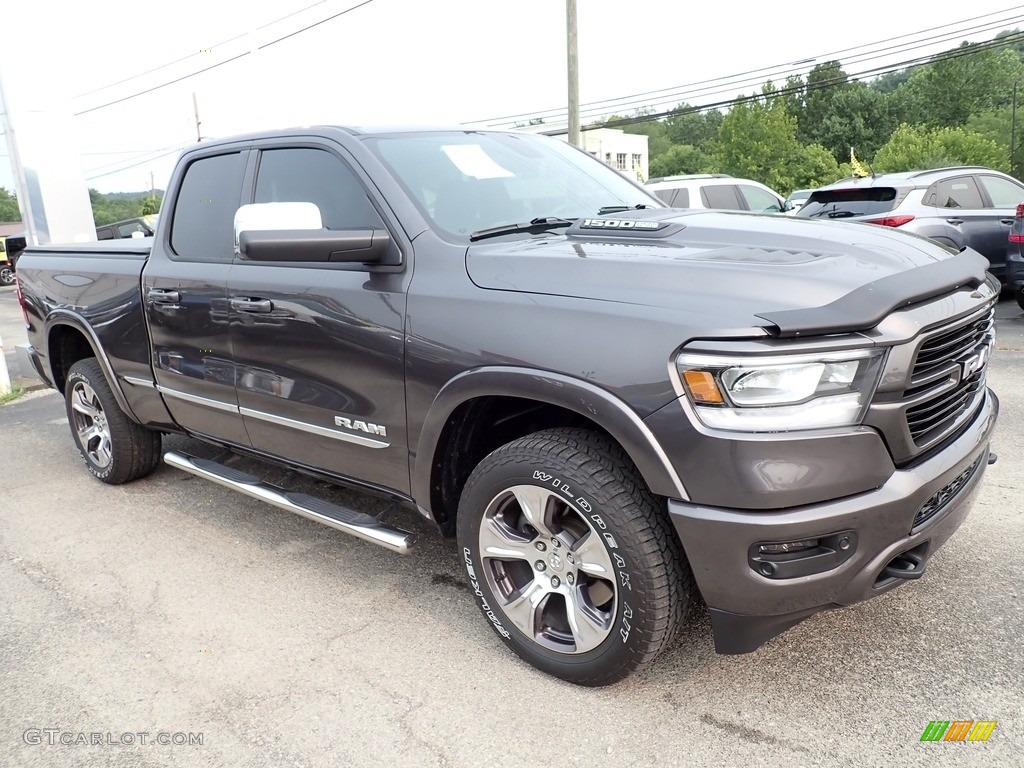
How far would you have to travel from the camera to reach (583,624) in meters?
2.59

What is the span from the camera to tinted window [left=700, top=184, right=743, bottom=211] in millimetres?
10906

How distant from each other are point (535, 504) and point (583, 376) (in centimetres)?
49

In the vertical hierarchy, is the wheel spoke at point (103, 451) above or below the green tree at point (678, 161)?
above

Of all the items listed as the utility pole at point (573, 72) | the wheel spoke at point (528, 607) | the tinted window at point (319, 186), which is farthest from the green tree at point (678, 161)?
the wheel spoke at point (528, 607)

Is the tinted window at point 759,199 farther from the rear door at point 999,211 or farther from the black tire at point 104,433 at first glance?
the black tire at point 104,433

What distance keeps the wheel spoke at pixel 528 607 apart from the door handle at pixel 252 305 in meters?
1.59

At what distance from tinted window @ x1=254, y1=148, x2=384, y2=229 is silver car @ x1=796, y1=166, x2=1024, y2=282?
7579mm

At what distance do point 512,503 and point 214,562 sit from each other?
1799 millimetres

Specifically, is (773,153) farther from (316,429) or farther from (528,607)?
(528,607)

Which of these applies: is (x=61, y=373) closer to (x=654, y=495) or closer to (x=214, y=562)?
(x=214, y=562)

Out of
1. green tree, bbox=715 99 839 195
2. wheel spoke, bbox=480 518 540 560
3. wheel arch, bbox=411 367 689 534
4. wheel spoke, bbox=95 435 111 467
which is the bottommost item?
green tree, bbox=715 99 839 195

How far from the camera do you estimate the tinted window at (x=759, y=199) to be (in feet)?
38.6

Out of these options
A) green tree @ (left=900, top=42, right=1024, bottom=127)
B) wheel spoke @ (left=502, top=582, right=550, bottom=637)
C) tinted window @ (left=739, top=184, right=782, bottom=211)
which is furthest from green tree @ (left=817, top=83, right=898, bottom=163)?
wheel spoke @ (left=502, top=582, right=550, bottom=637)

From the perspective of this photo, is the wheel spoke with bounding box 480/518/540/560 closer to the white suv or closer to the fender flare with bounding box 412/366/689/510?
the fender flare with bounding box 412/366/689/510
